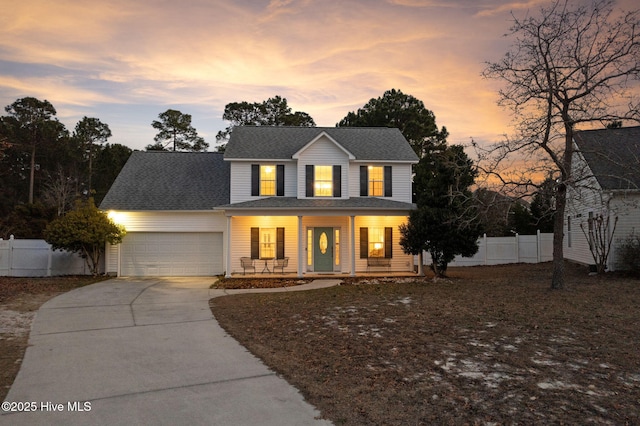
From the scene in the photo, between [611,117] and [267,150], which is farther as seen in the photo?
[267,150]

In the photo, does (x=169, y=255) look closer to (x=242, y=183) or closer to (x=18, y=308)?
(x=242, y=183)

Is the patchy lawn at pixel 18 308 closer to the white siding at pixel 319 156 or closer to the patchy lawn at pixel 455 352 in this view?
the patchy lawn at pixel 455 352

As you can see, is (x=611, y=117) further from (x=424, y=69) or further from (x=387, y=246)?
(x=387, y=246)

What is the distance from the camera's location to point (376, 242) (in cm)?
1984

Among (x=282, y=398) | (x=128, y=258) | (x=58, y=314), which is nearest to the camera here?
(x=282, y=398)

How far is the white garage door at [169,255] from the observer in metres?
19.7

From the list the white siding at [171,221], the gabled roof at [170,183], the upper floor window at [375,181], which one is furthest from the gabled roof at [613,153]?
the gabled roof at [170,183]

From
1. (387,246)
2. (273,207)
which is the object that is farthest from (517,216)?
(273,207)

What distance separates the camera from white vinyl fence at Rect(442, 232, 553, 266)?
23906 mm

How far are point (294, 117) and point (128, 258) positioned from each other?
82.8 feet

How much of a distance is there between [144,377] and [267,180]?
14657mm

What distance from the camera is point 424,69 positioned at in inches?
774

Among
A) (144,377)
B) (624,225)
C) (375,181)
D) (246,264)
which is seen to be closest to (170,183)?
(246,264)

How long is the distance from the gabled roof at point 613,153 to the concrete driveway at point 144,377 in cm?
1616
